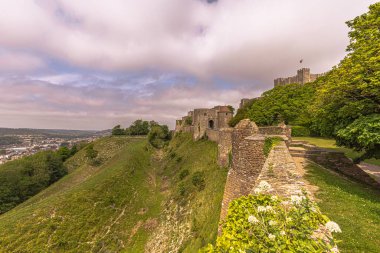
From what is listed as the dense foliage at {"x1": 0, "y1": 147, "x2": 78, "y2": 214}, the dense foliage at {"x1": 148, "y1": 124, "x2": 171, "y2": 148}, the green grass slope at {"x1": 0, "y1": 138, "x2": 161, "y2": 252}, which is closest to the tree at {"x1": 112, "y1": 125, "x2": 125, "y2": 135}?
the dense foliage at {"x1": 148, "y1": 124, "x2": 171, "y2": 148}

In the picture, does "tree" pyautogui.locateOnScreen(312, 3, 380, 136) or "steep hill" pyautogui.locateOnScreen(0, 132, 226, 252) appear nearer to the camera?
"tree" pyautogui.locateOnScreen(312, 3, 380, 136)

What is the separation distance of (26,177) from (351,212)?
62068 mm

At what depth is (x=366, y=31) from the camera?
9.31 metres

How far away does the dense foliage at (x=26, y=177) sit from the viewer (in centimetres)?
4108

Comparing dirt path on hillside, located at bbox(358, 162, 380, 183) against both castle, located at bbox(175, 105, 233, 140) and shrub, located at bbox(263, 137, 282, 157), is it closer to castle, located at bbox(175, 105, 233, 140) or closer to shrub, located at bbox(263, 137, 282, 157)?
shrub, located at bbox(263, 137, 282, 157)

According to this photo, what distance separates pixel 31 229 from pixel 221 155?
21.3m

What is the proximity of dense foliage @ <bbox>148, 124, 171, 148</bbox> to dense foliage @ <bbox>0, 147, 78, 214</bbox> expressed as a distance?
26519 mm

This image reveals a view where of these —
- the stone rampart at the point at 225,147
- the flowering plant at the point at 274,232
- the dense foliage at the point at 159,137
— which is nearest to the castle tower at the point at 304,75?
the dense foliage at the point at 159,137

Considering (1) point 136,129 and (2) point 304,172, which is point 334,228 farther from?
(1) point 136,129

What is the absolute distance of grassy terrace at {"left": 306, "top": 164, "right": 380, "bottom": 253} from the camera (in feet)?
16.5

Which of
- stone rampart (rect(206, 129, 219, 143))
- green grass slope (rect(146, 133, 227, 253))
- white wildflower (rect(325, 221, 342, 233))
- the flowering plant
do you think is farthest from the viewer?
stone rampart (rect(206, 129, 219, 143))

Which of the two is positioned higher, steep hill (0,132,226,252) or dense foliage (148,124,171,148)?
dense foliage (148,124,171,148)

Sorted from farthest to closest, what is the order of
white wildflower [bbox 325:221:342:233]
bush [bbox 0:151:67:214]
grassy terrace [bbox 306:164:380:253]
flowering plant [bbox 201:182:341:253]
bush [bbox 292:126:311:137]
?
Result: bush [bbox 0:151:67:214] → bush [bbox 292:126:311:137] → grassy terrace [bbox 306:164:380:253] → flowering plant [bbox 201:182:341:253] → white wildflower [bbox 325:221:342:233]

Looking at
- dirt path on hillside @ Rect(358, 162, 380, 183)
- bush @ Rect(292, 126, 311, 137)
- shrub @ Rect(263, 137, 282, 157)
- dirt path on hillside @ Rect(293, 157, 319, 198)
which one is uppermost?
bush @ Rect(292, 126, 311, 137)
